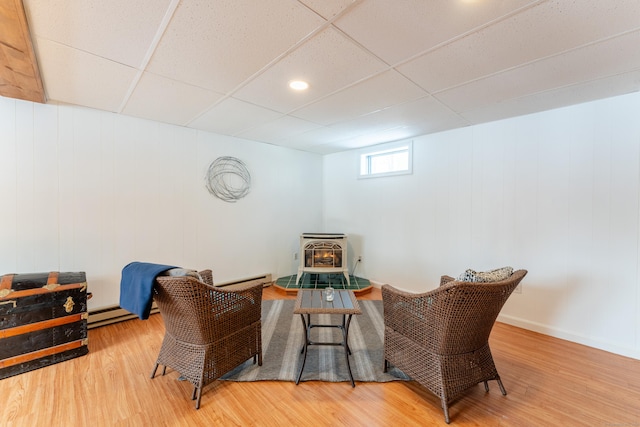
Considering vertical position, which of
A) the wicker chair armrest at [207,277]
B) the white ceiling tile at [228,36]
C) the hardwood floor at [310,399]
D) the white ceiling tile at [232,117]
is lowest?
the hardwood floor at [310,399]

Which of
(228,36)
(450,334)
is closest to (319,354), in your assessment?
(450,334)

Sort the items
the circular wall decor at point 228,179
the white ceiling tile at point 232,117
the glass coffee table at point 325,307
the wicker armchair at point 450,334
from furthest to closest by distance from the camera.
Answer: the circular wall decor at point 228,179, the white ceiling tile at point 232,117, the glass coffee table at point 325,307, the wicker armchair at point 450,334

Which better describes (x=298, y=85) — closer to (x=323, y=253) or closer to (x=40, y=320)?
(x=323, y=253)

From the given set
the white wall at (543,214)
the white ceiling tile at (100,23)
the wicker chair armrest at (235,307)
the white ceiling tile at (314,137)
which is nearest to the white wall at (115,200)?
the white ceiling tile at (314,137)

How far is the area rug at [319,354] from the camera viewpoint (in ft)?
6.46

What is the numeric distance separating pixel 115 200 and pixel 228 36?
236cm

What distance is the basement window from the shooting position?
387 cm

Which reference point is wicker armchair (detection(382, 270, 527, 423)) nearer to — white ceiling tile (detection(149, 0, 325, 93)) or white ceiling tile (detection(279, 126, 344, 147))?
white ceiling tile (detection(149, 0, 325, 93))

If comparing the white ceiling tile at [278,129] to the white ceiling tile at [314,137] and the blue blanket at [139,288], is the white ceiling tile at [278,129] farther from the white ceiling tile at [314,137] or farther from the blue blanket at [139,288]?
→ the blue blanket at [139,288]

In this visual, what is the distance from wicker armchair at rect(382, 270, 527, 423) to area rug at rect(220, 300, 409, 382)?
372mm

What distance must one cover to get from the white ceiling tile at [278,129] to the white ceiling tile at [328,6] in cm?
166

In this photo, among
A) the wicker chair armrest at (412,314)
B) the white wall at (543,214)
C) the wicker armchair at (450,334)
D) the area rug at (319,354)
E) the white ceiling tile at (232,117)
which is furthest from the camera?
the white ceiling tile at (232,117)

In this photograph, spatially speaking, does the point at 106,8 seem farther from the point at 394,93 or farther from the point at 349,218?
the point at 349,218

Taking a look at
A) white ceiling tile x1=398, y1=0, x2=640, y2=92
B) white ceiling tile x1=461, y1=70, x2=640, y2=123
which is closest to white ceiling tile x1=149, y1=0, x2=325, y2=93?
white ceiling tile x1=398, y1=0, x2=640, y2=92
